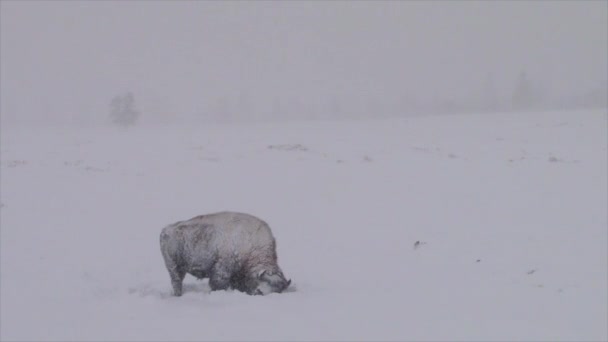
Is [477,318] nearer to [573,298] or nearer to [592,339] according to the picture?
[592,339]

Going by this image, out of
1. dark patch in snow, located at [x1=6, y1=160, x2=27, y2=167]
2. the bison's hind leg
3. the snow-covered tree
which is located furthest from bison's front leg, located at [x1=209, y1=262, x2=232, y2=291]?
the snow-covered tree

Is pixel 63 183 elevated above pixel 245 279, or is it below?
above

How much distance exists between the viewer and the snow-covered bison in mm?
7914

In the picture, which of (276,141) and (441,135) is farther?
(441,135)

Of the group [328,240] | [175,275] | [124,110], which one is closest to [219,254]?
[175,275]

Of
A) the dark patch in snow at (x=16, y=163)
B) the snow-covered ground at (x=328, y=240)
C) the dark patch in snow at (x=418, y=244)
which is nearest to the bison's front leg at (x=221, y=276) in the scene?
the snow-covered ground at (x=328, y=240)

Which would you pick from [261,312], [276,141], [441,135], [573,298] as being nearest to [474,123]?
[441,135]

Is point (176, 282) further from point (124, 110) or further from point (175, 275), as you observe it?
point (124, 110)

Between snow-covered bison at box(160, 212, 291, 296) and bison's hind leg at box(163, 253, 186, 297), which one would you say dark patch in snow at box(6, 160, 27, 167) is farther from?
bison's hind leg at box(163, 253, 186, 297)

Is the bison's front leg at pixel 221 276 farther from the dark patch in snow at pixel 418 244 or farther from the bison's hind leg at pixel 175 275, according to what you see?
the dark patch in snow at pixel 418 244

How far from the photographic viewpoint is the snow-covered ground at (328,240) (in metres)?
6.77

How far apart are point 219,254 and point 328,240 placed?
5.22 metres

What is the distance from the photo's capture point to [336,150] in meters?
27.6

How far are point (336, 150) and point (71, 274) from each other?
1917cm
